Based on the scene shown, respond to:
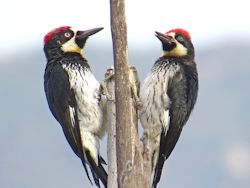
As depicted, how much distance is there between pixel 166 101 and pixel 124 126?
5.02 ft

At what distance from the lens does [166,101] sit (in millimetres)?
10164

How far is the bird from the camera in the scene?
32.9ft

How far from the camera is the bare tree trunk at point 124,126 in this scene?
869 cm

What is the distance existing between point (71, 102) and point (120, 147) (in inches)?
60.0

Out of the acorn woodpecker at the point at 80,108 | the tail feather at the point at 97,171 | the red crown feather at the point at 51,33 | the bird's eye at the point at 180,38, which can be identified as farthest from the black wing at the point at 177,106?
the red crown feather at the point at 51,33

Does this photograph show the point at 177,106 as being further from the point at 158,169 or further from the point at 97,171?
the point at 97,171

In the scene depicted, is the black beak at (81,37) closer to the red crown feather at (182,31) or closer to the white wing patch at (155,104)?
the white wing patch at (155,104)

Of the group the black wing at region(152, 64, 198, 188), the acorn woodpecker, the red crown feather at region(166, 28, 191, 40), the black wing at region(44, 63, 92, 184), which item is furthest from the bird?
the black wing at region(44, 63, 92, 184)

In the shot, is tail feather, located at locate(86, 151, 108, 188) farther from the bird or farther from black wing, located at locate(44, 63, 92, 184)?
the bird

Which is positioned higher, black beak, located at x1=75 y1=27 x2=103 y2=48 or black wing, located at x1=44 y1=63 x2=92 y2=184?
black beak, located at x1=75 y1=27 x2=103 y2=48

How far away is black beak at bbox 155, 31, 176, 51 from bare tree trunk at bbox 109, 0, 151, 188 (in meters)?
1.79
